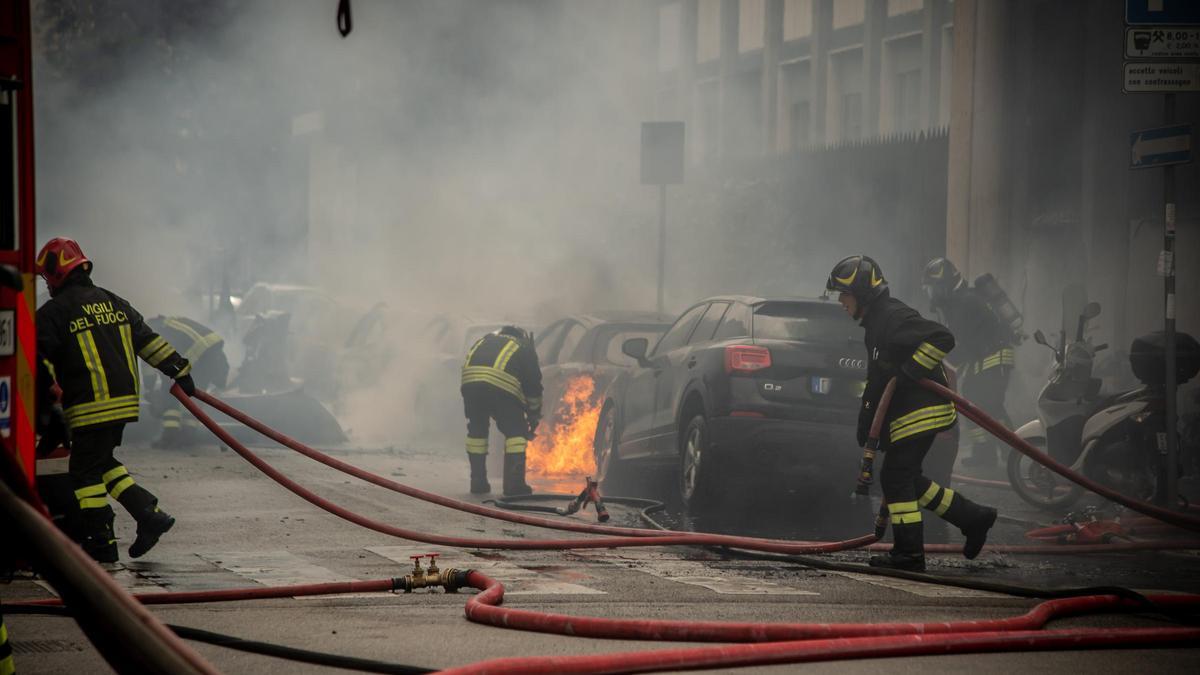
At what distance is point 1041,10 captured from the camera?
1994 cm

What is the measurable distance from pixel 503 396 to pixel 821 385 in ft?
10.7

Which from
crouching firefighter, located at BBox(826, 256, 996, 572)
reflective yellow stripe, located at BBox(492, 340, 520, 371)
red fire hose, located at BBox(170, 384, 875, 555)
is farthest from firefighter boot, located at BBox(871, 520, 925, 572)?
reflective yellow stripe, located at BBox(492, 340, 520, 371)

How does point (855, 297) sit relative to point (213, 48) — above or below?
below

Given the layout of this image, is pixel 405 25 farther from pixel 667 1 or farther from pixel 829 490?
Result: pixel 829 490

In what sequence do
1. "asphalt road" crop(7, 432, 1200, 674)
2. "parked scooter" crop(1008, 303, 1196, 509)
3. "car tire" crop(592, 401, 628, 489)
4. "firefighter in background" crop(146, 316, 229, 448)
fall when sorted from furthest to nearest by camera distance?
1. "firefighter in background" crop(146, 316, 229, 448)
2. "car tire" crop(592, 401, 628, 489)
3. "parked scooter" crop(1008, 303, 1196, 509)
4. "asphalt road" crop(7, 432, 1200, 674)

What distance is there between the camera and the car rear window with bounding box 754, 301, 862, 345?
10383 millimetres

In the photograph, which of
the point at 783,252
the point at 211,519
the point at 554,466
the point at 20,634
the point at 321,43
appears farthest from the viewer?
the point at 321,43

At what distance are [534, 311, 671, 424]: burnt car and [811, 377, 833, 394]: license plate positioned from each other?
3493 mm

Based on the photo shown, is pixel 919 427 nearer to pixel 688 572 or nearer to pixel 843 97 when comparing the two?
pixel 688 572

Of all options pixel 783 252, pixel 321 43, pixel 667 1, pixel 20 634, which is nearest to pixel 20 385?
pixel 20 634

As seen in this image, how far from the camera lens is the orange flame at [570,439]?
13.9 m

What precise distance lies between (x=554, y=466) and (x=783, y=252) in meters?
12.3

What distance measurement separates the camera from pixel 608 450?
1298 cm

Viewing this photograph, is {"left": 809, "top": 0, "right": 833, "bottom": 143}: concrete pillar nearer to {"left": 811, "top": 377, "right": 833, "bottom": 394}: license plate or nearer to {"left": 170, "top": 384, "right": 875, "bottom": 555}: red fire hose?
{"left": 811, "top": 377, "right": 833, "bottom": 394}: license plate
